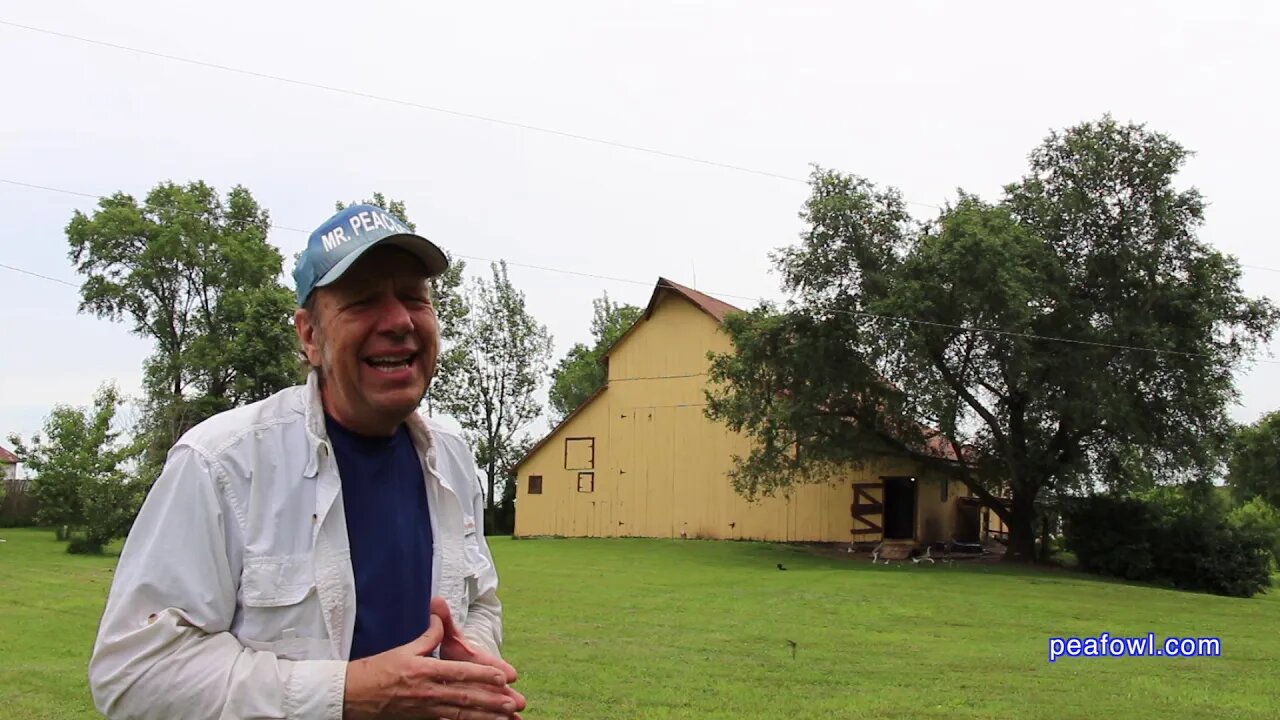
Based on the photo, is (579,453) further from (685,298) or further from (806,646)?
(806,646)

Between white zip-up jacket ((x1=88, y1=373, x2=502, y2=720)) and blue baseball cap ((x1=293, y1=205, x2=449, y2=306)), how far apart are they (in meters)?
0.27

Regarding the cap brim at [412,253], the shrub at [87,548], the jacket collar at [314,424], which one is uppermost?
the cap brim at [412,253]

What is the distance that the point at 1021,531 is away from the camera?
30234 mm

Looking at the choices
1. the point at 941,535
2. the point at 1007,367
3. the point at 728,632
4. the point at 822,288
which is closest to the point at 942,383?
the point at 1007,367

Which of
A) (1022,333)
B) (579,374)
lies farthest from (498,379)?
(1022,333)

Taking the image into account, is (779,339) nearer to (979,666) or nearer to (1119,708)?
(979,666)

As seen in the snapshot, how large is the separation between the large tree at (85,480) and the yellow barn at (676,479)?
15.4 meters

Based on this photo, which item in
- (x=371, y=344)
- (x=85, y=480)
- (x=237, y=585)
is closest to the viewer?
(x=237, y=585)

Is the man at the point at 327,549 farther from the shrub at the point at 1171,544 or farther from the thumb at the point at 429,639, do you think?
the shrub at the point at 1171,544

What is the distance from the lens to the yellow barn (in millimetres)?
33000

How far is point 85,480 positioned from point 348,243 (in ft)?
88.6

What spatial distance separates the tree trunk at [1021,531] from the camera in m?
30.0

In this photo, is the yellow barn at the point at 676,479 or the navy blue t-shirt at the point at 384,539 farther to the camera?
the yellow barn at the point at 676,479

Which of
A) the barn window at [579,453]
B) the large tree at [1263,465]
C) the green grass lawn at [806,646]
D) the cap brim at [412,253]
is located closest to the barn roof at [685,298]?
the barn window at [579,453]
